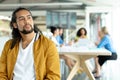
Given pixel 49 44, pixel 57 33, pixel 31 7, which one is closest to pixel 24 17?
pixel 49 44

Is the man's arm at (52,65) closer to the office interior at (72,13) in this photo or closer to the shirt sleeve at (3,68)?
the shirt sleeve at (3,68)

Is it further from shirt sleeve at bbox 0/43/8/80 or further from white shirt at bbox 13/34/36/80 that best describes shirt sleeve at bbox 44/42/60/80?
shirt sleeve at bbox 0/43/8/80

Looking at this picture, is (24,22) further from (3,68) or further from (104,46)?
(104,46)

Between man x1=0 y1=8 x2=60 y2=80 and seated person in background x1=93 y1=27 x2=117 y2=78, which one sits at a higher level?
man x1=0 y1=8 x2=60 y2=80

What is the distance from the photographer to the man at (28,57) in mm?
2078

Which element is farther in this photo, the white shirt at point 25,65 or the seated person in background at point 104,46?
the seated person in background at point 104,46

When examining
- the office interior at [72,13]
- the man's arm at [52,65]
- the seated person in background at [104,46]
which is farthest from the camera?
the office interior at [72,13]

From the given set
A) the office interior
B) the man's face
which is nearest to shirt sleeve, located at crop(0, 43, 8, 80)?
the man's face

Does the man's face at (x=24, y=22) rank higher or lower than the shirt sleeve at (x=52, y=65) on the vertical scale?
higher

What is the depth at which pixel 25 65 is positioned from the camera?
82.6 inches

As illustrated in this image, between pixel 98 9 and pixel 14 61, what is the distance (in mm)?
9625

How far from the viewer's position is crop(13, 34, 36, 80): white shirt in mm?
2076

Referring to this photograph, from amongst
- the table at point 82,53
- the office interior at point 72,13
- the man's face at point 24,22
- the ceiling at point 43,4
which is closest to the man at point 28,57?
the man's face at point 24,22

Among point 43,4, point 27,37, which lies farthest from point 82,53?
point 43,4
